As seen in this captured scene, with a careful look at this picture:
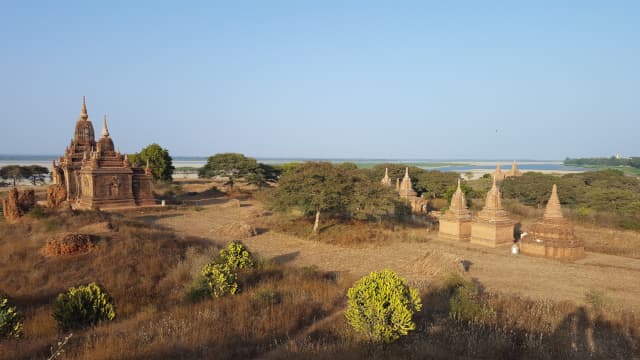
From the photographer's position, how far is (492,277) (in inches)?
551

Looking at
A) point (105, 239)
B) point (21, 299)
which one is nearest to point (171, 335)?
point (21, 299)

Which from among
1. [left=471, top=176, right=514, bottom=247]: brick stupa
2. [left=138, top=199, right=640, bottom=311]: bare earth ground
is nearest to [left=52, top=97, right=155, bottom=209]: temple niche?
[left=138, top=199, right=640, bottom=311]: bare earth ground

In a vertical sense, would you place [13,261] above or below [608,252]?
above

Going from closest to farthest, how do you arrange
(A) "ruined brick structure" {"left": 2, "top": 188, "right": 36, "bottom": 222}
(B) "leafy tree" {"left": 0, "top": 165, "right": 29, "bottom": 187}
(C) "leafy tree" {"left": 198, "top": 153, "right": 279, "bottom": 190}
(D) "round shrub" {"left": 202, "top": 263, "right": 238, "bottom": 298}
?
(D) "round shrub" {"left": 202, "top": 263, "right": 238, "bottom": 298} < (A) "ruined brick structure" {"left": 2, "top": 188, "right": 36, "bottom": 222} < (C) "leafy tree" {"left": 198, "top": 153, "right": 279, "bottom": 190} < (B) "leafy tree" {"left": 0, "top": 165, "right": 29, "bottom": 187}

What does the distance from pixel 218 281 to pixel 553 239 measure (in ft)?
50.7

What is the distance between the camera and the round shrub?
998cm

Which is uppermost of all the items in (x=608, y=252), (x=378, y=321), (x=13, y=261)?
(x=378, y=321)

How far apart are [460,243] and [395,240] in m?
3.45

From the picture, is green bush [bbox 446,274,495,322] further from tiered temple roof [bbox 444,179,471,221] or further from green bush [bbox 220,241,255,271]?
tiered temple roof [bbox 444,179,471,221]

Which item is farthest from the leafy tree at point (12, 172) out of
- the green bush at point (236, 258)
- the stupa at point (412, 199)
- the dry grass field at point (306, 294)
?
the green bush at point (236, 258)

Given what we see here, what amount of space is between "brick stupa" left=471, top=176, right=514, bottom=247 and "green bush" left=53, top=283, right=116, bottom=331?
17121 mm

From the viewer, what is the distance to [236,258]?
12.4 meters

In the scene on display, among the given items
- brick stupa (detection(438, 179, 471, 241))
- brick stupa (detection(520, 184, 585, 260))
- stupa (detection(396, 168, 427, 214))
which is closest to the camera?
brick stupa (detection(520, 184, 585, 260))

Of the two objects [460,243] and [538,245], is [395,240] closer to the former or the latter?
[460,243]
